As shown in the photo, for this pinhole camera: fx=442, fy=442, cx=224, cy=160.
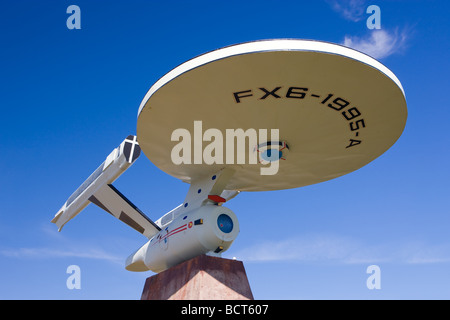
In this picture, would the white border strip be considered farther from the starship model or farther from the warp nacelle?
the warp nacelle

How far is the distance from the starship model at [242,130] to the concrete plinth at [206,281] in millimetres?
589

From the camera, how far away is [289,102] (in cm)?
1250

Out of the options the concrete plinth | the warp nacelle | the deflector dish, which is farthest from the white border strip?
the concrete plinth

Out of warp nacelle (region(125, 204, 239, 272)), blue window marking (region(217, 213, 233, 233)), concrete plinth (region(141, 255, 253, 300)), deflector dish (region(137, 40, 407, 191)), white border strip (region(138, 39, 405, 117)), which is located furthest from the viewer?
blue window marking (region(217, 213, 233, 233))

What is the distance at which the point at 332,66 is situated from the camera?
11.1 meters

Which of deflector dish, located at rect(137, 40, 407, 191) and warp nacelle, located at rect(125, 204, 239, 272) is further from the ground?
deflector dish, located at rect(137, 40, 407, 191)

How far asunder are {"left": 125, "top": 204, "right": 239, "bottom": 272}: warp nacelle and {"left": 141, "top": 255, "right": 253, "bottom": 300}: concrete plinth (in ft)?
1.63

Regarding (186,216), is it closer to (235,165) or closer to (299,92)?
(235,165)

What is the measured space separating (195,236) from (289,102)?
562 centimetres

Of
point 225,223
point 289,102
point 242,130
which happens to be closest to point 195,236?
point 225,223

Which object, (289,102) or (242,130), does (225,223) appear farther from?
(289,102)

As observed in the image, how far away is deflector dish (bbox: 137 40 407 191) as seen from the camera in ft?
35.7

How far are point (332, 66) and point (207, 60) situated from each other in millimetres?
3129
